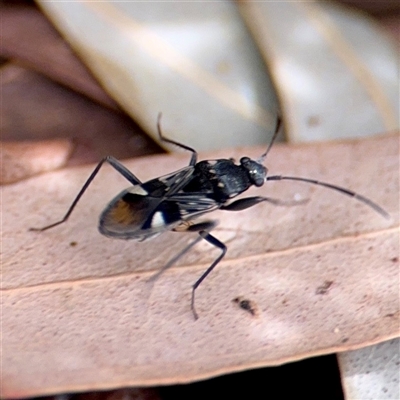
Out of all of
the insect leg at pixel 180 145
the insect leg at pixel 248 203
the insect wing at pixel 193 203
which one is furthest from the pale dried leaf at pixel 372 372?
the insect leg at pixel 180 145

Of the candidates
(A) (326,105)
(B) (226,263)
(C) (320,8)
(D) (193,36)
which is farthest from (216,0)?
(B) (226,263)

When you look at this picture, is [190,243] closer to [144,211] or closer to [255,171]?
[144,211]

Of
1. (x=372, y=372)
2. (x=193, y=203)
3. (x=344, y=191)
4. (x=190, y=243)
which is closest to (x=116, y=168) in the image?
(x=193, y=203)

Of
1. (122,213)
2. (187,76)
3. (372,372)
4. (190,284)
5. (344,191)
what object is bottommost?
(372,372)

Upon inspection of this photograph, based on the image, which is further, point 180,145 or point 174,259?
point 180,145

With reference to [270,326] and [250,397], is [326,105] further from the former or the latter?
[250,397]

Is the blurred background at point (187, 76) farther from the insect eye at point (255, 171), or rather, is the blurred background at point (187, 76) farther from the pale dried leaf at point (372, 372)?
the pale dried leaf at point (372, 372)
